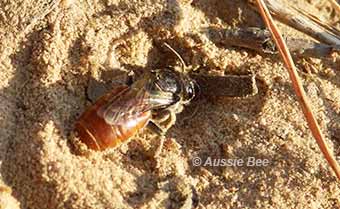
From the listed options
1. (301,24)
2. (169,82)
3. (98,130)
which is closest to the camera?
(98,130)

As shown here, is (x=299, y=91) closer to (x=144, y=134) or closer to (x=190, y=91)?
(x=190, y=91)

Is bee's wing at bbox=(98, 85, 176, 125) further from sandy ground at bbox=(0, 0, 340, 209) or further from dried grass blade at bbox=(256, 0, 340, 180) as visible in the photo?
dried grass blade at bbox=(256, 0, 340, 180)

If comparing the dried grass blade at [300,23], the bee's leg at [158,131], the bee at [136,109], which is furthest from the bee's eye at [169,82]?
the dried grass blade at [300,23]

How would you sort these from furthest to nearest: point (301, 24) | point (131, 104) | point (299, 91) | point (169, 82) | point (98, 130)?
point (301, 24)
point (169, 82)
point (299, 91)
point (131, 104)
point (98, 130)

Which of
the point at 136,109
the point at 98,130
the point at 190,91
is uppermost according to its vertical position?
the point at 98,130

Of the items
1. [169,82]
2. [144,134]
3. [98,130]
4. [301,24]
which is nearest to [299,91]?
[301,24]

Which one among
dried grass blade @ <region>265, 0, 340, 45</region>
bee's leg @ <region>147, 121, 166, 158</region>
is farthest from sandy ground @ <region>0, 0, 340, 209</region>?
dried grass blade @ <region>265, 0, 340, 45</region>
